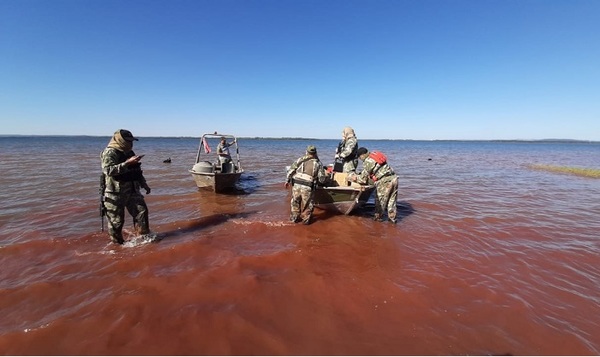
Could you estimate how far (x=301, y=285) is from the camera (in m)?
4.15

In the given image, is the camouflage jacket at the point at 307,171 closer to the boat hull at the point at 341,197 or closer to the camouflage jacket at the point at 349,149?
the boat hull at the point at 341,197

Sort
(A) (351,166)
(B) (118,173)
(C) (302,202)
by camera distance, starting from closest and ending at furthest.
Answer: (B) (118,173) → (C) (302,202) → (A) (351,166)

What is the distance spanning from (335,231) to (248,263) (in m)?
2.56

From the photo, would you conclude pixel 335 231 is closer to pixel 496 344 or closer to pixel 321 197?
pixel 321 197

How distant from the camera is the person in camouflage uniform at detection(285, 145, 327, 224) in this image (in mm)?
6867

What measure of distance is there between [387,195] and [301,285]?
4.13 m

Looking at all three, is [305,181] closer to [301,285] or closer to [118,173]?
[301,285]

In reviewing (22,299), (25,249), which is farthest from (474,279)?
(25,249)

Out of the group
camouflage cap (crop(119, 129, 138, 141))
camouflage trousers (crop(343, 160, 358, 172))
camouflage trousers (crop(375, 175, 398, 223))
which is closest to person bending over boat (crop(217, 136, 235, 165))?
camouflage trousers (crop(343, 160, 358, 172))

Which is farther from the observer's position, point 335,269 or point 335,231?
point 335,231

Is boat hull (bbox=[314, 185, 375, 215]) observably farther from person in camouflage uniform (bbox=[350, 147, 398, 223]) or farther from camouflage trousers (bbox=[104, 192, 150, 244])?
camouflage trousers (bbox=[104, 192, 150, 244])

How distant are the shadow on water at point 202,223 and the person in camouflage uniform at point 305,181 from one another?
183 cm

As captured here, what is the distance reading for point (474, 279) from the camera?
4.43 meters

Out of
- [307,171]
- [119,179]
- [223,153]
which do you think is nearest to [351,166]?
[307,171]
